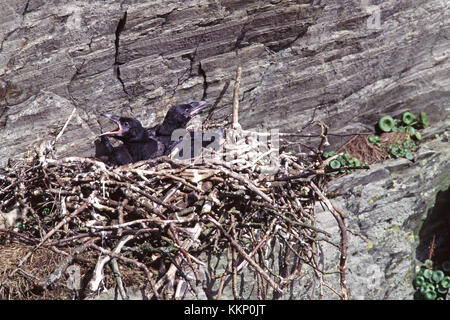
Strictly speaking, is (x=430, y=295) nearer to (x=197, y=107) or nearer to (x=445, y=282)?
(x=445, y=282)

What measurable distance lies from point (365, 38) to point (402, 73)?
70 centimetres

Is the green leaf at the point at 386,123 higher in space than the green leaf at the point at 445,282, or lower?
higher

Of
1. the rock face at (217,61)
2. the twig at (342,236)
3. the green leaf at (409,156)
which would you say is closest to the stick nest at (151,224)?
the twig at (342,236)

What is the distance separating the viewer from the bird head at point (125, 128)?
5.04 metres

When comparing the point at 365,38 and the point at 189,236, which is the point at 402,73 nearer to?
the point at 365,38

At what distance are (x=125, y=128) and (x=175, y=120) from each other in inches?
17.8

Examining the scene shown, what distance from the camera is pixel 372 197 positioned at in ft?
18.7

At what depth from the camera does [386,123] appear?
6.30m

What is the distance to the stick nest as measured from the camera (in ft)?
14.0

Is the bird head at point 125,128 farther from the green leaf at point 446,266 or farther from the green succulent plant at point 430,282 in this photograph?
the green leaf at point 446,266

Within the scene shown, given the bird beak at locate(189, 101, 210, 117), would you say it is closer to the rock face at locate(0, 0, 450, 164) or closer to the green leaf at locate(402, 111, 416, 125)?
the rock face at locate(0, 0, 450, 164)

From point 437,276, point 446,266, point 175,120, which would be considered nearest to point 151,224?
point 175,120

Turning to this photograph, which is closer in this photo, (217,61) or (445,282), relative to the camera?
(217,61)
